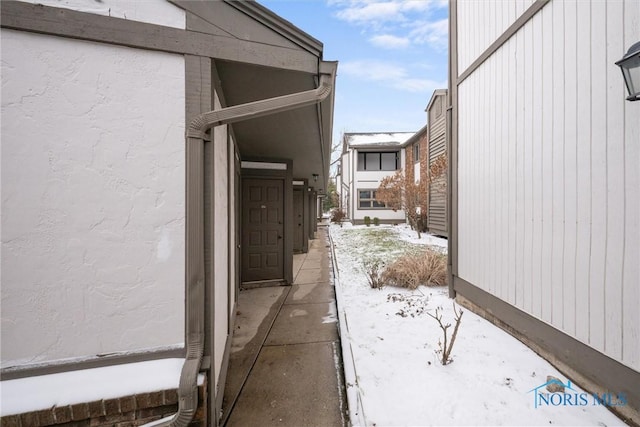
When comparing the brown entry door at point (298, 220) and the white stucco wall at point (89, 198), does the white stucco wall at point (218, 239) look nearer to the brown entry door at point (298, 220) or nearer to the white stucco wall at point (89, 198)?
the white stucco wall at point (89, 198)

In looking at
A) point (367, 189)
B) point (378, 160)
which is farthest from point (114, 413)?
point (378, 160)

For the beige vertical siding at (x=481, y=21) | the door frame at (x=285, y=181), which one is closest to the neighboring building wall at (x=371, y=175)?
the door frame at (x=285, y=181)

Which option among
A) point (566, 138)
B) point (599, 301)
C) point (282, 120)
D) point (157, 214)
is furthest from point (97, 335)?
point (566, 138)

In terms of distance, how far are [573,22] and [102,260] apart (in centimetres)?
396

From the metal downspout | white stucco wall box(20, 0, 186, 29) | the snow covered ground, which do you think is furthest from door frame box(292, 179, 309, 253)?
white stucco wall box(20, 0, 186, 29)

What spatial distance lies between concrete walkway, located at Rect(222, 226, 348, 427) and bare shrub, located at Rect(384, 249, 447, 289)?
124cm

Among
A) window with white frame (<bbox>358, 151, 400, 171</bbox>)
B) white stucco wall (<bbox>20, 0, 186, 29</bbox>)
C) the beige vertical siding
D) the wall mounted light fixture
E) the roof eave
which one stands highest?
window with white frame (<bbox>358, 151, 400, 171</bbox>)

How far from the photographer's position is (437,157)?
10.9 metres

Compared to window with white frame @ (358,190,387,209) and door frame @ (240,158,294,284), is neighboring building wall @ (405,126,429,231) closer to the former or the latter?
window with white frame @ (358,190,387,209)

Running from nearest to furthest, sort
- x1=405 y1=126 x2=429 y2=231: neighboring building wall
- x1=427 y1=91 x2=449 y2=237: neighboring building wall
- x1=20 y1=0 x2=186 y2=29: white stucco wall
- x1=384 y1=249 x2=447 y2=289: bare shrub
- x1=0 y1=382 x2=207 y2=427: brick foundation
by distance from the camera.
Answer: x1=0 y1=382 x2=207 y2=427: brick foundation < x1=20 y1=0 x2=186 y2=29: white stucco wall < x1=384 y1=249 x2=447 y2=289: bare shrub < x1=427 y1=91 x2=449 y2=237: neighboring building wall < x1=405 y1=126 x2=429 y2=231: neighboring building wall

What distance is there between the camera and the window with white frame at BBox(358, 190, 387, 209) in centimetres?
1830

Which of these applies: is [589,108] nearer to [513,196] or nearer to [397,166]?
[513,196]

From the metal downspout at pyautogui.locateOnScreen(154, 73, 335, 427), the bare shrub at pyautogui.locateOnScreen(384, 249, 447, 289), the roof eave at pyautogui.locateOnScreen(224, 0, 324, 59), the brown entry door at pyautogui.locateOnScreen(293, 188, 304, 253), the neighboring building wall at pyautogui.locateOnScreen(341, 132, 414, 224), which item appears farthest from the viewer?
the neighboring building wall at pyautogui.locateOnScreen(341, 132, 414, 224)

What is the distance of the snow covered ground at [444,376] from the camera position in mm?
1842
